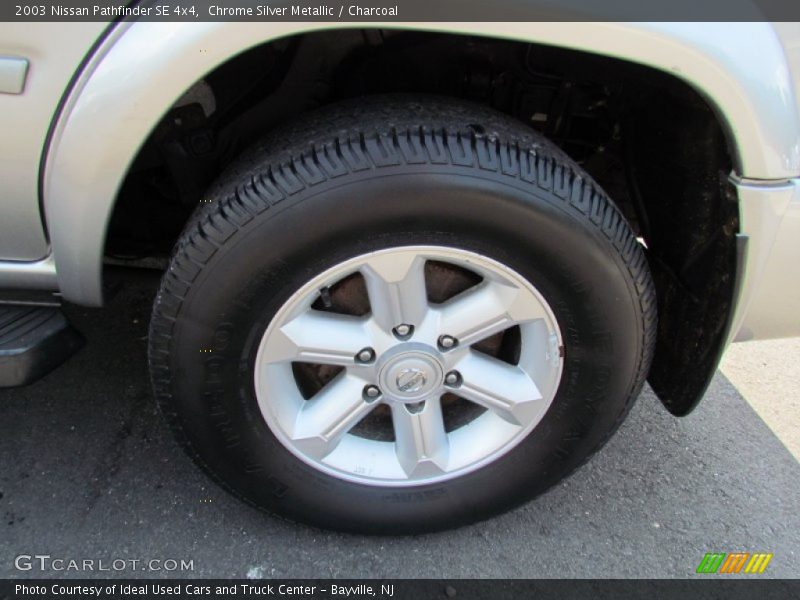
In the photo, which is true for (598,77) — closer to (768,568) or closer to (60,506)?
(768,568)

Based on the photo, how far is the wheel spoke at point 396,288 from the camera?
1.44 metres

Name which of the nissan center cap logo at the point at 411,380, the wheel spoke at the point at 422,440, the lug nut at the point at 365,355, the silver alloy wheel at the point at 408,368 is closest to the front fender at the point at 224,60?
the silver alloy wheel at the point at 408,368

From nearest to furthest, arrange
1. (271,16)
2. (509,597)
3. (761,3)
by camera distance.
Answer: (271,16) → (761,3) → (509,597)

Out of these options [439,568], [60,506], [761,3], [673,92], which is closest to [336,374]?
[439,568]

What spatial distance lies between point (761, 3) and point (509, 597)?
58.2 inches

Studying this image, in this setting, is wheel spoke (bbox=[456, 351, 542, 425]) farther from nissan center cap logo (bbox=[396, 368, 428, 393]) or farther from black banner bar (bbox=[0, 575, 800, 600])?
black banner bar (bbox=[0, 575, 800, 600])

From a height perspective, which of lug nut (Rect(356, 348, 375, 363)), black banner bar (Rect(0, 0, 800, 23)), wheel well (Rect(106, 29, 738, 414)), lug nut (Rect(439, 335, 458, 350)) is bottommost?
lug nut (Rect(356, 348, 375, 363))

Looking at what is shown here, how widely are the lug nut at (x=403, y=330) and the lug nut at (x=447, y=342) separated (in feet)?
0.26

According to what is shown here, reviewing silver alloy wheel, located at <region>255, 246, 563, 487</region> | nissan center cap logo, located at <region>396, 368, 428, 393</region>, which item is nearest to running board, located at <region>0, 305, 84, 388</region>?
silver alloy wheel, located at <region>255, 246, 563, 487</region>

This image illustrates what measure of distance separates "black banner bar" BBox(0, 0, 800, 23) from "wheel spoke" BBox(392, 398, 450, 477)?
92 cm

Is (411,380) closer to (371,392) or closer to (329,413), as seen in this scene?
(371,392)

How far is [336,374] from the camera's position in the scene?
1764mm

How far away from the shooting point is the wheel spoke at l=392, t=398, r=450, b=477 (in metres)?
1.69

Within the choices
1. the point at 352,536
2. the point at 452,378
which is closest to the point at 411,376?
the point at 452,378
